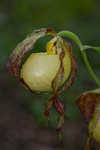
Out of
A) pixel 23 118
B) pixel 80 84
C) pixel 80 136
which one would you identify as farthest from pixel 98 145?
pixel 23 118

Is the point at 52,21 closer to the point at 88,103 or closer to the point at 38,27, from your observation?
the point at 38,27

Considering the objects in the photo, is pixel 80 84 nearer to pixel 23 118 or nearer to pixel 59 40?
pixel 23 118

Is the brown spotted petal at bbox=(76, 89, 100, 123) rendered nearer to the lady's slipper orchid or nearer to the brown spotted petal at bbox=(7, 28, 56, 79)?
the lady's slipper orchid

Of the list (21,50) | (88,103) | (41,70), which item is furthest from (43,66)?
(88,103)

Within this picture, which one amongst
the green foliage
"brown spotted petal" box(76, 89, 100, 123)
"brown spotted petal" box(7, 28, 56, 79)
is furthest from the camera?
the green foliage

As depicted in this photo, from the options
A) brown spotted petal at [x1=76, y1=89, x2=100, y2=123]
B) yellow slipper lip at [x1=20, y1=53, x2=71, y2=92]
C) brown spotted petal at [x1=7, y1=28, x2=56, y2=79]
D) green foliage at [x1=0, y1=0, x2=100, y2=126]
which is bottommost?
brown spotted petal at [x1=76, y1=89, x2=100, y2=123]

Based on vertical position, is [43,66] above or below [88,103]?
above

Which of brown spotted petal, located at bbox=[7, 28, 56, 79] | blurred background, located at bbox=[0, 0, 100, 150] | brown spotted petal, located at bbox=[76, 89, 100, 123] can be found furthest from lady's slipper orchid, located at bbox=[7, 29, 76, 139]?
blurred background, located at bbox=[0, 0, 100, 150]
